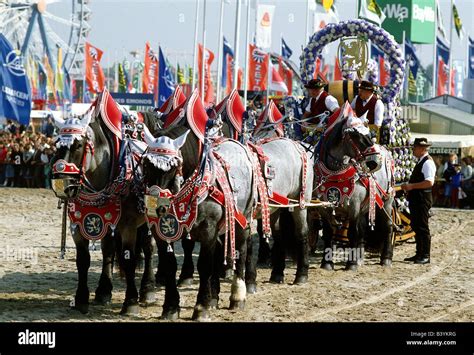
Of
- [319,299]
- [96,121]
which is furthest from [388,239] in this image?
[96,121]

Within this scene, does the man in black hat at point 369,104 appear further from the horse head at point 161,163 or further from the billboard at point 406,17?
the billboard at point 406,17

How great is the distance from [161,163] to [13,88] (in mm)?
14220

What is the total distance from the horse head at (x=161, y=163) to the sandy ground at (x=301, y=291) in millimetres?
1520

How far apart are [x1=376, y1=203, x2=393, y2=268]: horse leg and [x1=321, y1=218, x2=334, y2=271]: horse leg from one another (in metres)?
0.75

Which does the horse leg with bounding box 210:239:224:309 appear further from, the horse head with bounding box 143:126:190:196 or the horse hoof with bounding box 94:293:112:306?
the horse head with bounding box 143:126:190:196

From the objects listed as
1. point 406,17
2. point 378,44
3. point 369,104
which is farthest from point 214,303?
point 406,17

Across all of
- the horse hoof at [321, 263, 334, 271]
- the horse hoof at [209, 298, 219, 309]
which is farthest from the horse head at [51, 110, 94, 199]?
the horse hoof at [321, 263, 334, 271]

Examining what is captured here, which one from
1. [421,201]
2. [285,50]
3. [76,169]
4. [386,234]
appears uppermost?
[285,50]

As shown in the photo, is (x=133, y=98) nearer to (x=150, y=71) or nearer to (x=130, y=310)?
(x=150, y=71)

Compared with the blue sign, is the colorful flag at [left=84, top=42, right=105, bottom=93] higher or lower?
higher

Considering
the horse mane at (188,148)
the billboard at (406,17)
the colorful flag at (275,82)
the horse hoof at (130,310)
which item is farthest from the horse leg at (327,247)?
the billboard at (406,17)

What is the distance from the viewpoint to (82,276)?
896cm

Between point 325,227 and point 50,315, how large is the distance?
5305 mm

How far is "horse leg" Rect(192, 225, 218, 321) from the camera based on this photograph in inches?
336
